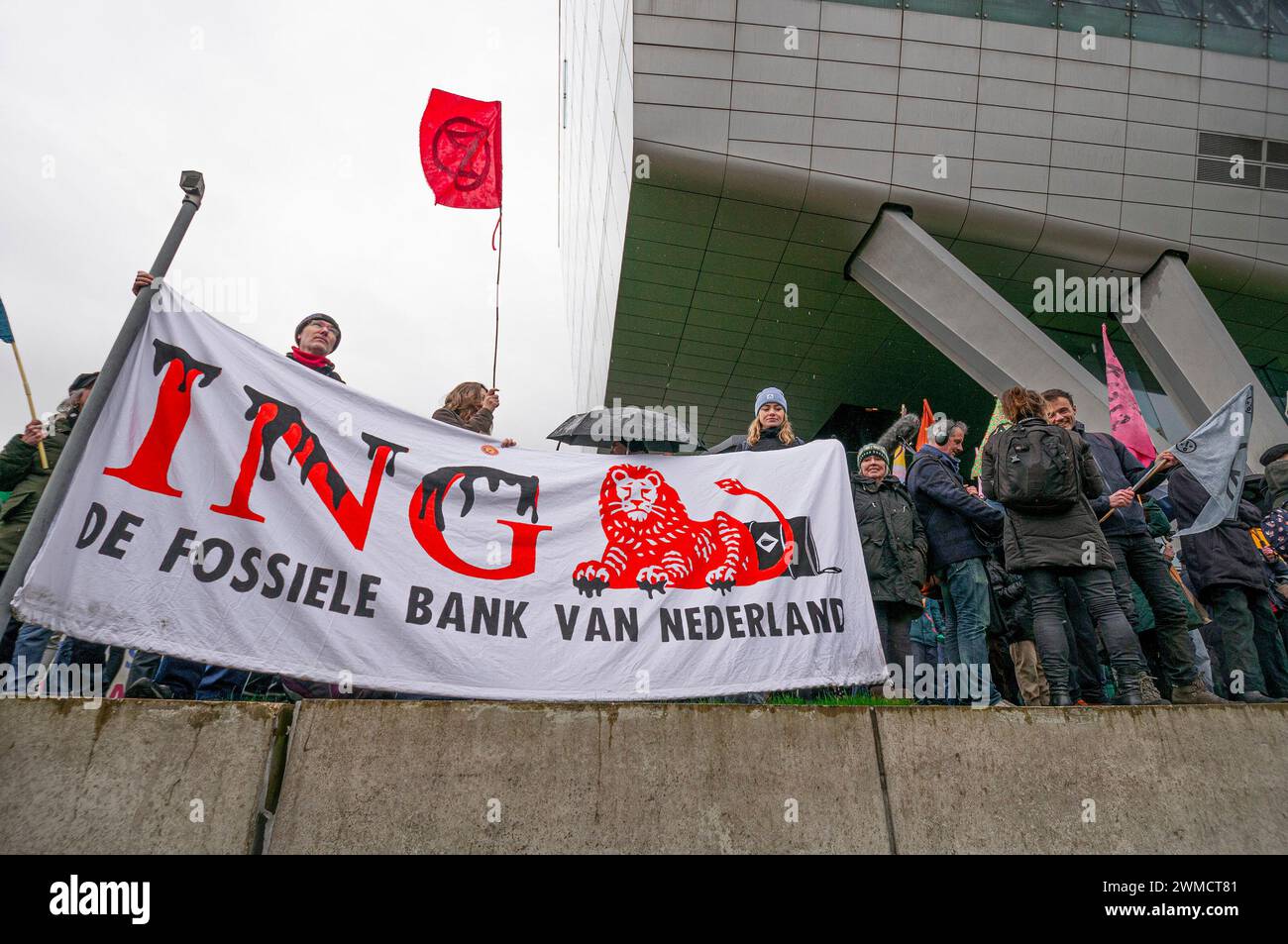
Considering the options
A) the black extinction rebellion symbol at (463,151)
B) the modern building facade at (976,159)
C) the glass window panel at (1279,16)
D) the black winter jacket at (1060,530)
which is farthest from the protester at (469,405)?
the glass window panel at (1279,16)

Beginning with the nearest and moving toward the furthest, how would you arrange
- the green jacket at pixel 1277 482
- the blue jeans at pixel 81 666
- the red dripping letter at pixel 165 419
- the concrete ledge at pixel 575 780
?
1. the concrete ledge at pixel 575 780
2. the red dripping letter at pixel 165 419
3. the blue jeans at pixel 81 666
4. the green jacket at pixel 1277 482

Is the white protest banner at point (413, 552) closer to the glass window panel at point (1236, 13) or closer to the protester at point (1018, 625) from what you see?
the protester at point (1018, 625)

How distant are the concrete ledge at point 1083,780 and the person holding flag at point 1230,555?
1.69m

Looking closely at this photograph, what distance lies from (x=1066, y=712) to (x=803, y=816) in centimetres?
125

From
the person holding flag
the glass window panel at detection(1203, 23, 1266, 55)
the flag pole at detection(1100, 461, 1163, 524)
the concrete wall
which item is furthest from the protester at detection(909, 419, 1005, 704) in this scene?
the glass window panel at detection(1203, 23, 1266, 55)

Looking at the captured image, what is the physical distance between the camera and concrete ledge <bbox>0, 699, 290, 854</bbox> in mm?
2703

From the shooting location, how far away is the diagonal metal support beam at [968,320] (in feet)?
47.9

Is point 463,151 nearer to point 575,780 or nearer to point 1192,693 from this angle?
point 575,780

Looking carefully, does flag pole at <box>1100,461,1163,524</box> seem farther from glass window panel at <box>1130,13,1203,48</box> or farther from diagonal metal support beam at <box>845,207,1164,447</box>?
glass window panel at <box>1130,13,1203,48</box>

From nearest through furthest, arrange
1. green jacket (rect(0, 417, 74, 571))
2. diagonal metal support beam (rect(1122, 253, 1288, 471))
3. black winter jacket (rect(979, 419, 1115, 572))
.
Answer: black winter jacket (rect(979, 419, 1115, 572)), green jacket (rect(0, 417, 74, 571)), diagonal metal support beam (rect(1122, 253, 1288, 471))

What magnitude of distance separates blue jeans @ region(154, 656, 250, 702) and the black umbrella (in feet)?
7.58

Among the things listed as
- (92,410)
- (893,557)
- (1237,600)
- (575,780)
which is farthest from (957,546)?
(92,410)
